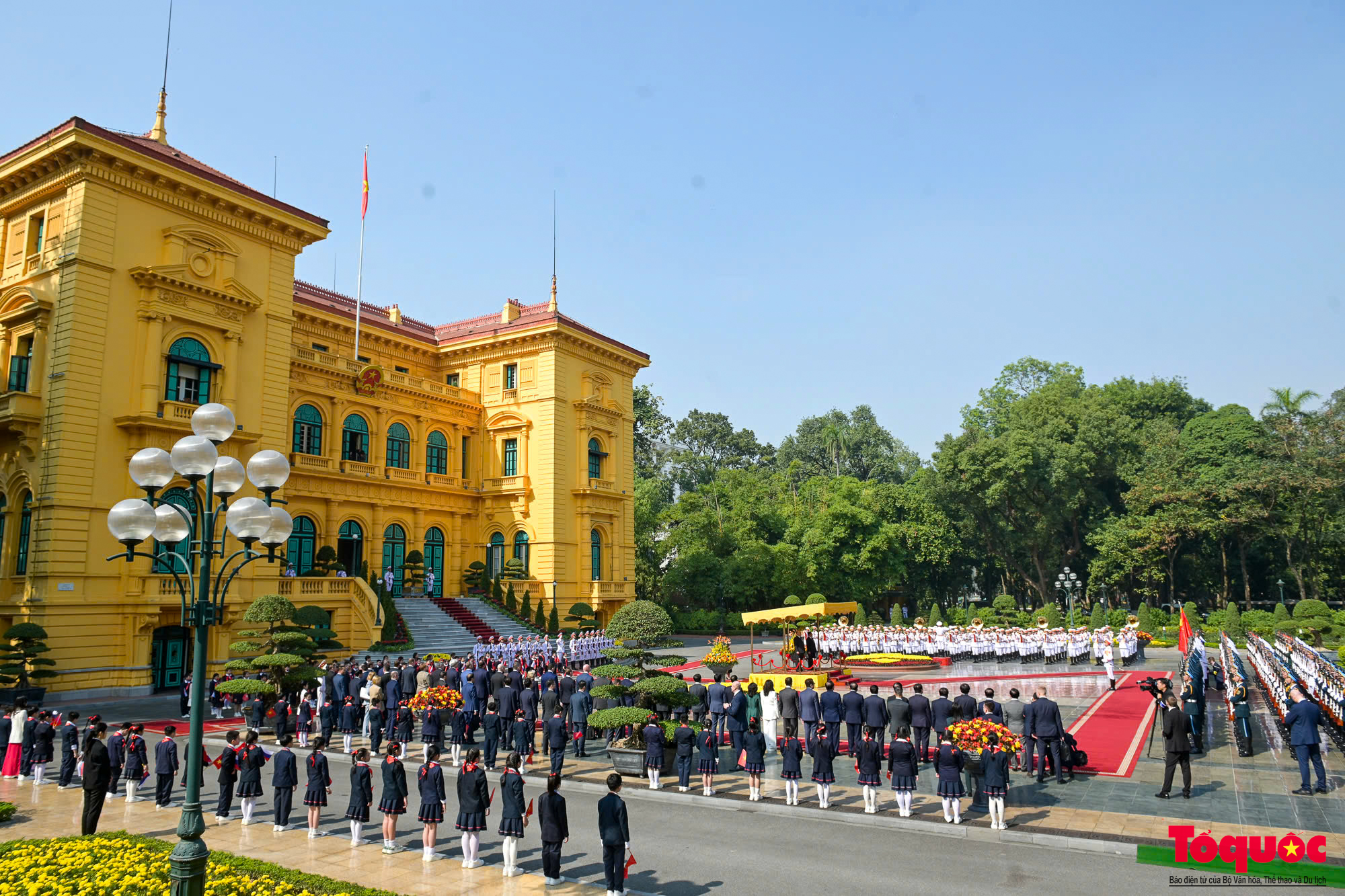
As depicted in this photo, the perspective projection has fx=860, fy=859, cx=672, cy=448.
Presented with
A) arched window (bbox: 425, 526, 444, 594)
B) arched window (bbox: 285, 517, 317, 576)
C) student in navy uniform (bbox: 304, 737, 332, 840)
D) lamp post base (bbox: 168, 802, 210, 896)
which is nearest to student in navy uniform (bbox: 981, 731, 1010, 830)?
student in navy uniform (bbox: 304, 737, 332, 840)

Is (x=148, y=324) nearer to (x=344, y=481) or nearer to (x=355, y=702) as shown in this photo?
(x=344, y=481)

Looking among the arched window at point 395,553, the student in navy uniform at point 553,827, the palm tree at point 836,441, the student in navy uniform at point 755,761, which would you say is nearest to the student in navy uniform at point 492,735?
the student in navy uniform at point 755,761

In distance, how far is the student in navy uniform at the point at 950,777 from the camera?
38.5 ft

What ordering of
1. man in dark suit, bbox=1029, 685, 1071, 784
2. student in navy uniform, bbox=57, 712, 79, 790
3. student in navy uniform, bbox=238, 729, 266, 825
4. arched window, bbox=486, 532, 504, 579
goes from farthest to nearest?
1. arched window, bbox=486, 532, 504, 579
2. student in navy uniform, bbox=57, 712, 79, 790
3. man in dark suit, bbox=1029, 685, 1071, 784
4. student in navy uniform, bbox=238, 729, 266, 825

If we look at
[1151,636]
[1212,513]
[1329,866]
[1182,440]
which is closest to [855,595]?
[1151,636]

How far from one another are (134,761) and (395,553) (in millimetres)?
26889

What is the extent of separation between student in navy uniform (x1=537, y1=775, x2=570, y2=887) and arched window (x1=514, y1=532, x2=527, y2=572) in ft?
109

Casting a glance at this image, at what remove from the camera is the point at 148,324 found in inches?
1070

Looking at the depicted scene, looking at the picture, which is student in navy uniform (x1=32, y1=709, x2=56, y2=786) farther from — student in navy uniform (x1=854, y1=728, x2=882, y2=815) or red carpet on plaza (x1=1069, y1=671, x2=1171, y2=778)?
red carpet on plaza (x1=1069, y1=671, x2=1171, y2=778)

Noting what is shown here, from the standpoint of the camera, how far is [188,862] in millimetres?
7359

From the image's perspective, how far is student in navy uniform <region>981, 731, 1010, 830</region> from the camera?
11.7 meters

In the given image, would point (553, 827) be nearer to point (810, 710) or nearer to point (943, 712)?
point (810, 710)

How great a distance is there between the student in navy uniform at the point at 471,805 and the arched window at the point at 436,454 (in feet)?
108

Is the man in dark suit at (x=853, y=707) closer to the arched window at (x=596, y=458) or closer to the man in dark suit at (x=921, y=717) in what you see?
the man in dark suit at (x=921, y=717)
